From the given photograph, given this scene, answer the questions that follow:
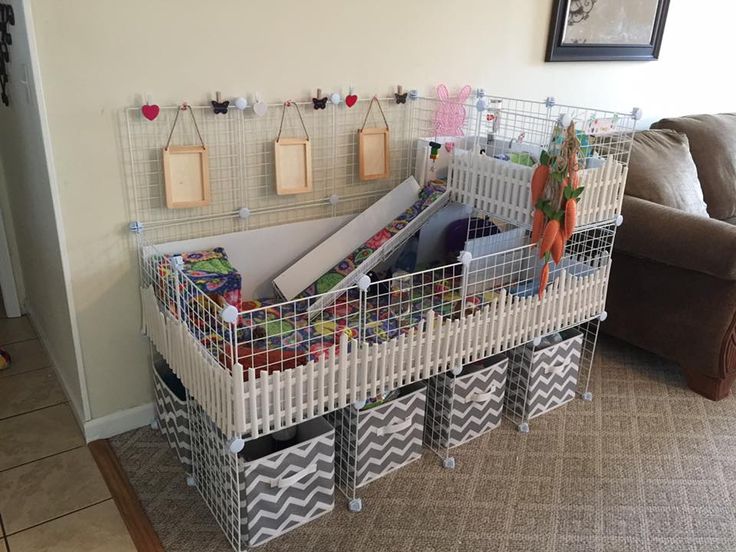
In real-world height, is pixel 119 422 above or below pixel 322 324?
below

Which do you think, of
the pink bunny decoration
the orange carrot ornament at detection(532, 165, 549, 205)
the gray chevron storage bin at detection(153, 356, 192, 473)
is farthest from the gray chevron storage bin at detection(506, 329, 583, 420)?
the gray chevron storage bin at detection(153, 356, 192, 473)

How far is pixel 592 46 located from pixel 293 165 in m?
1.68

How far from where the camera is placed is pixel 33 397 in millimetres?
2426

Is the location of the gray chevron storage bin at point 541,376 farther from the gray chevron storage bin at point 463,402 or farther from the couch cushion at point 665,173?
the couch cushion at point 665,173

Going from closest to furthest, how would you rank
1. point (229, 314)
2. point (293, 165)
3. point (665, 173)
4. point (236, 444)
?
point (229, 314)
point (236, 444)
point (293, 165)
point (665, 173)

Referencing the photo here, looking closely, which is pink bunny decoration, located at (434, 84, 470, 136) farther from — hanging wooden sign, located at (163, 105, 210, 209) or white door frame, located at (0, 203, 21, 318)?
white door frame, located at (0, 203, 21, 318)

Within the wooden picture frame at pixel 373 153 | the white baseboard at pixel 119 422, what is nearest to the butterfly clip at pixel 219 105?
the wooden picture frame at pixel 373 153

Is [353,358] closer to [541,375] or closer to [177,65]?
[541,375]

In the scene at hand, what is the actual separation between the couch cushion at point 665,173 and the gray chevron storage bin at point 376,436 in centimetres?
152

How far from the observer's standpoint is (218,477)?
1.80 m

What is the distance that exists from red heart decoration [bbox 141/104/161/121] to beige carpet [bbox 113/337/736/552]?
42.6 inches

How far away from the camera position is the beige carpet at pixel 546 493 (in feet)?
6.01

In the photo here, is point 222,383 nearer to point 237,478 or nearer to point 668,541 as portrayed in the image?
point 237,478

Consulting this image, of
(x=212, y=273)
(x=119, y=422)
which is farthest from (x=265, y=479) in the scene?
(x=119, y=422)
